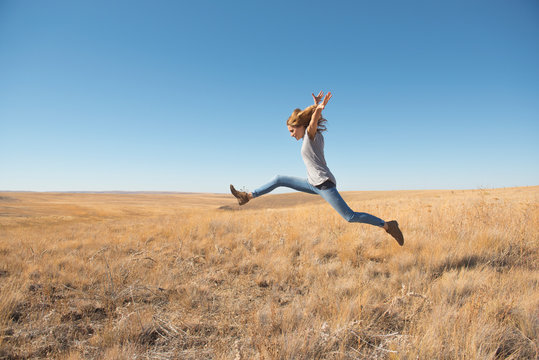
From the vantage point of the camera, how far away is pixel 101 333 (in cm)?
216

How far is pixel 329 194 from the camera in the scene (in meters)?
3.59

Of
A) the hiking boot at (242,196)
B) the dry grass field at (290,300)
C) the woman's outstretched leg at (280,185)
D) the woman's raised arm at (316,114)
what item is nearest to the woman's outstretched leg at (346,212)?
the woman's outstretched leg at (280,185)

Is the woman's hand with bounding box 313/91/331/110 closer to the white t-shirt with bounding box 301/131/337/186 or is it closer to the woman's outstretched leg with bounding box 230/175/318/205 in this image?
the white t-shirt with bounding box 301/131/337/186

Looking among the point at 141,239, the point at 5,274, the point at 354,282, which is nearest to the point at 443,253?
the point at 354,282

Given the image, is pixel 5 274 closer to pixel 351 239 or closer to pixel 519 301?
pixel 351 239

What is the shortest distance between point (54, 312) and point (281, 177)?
3.33 m

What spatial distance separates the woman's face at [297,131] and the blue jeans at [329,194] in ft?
2.31

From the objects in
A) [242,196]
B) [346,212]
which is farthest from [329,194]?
[242,196]

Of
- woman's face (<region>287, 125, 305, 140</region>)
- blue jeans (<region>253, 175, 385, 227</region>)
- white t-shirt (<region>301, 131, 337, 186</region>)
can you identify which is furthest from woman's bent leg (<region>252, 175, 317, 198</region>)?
woman's face (<region>287, 125, 305, 140</region>)

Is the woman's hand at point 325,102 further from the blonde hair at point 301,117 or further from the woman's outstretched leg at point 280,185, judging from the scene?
the woman's outstretched leg at point 280,185

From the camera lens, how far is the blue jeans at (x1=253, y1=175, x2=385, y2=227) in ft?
11.9

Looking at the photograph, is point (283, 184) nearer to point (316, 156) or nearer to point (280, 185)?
point (280, 185)

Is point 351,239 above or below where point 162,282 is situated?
above

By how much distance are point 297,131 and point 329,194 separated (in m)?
1.10
